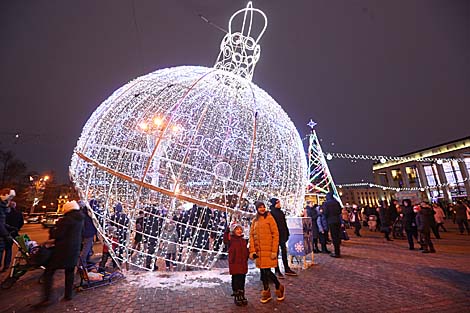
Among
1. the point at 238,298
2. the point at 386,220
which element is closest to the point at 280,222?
the point at 238,298

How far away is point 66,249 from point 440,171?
54032mm

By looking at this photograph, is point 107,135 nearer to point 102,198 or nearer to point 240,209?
point 102,198

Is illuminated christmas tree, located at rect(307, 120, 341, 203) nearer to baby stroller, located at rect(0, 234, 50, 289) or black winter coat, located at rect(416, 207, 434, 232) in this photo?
black winter coat, located at rect(416, 207, 434, 232)

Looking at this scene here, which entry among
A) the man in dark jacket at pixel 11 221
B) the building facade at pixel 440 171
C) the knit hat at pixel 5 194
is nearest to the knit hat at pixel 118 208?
the knit hat at pixel 5 194

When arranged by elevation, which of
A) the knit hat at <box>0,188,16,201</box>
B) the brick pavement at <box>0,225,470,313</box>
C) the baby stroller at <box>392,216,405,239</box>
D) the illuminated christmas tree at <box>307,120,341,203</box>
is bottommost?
the brick pavement at <box>0,225,470,313</box>

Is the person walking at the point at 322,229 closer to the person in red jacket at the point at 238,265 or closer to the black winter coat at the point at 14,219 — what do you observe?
the person in red jacket at the point at 238,265

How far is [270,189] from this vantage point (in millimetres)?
6309

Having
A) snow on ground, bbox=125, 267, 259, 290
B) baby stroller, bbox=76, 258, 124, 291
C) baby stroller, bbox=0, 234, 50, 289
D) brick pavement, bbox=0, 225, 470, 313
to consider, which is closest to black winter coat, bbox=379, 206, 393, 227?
brick pavement, bbox=0, 225, 470, 313

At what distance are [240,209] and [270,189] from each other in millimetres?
998

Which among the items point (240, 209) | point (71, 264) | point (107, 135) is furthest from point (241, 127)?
point (71, 264)

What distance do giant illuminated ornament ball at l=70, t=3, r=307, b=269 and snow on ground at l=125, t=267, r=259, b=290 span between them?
27 cm

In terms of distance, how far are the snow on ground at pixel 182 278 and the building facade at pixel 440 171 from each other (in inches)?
1450

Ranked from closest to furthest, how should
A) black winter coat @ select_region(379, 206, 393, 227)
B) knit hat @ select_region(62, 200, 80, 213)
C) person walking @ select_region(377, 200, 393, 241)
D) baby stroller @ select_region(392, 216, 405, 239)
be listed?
knit hat @ select_region(62, 200, 80, 213), person walking @ select_region(377, 200, 393, 241), black winter coat @ select_region(379, 206, 393, 227), baby stroller @ select_region(392, 216, 405, 239)

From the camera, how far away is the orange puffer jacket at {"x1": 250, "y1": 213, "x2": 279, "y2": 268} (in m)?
4.22
